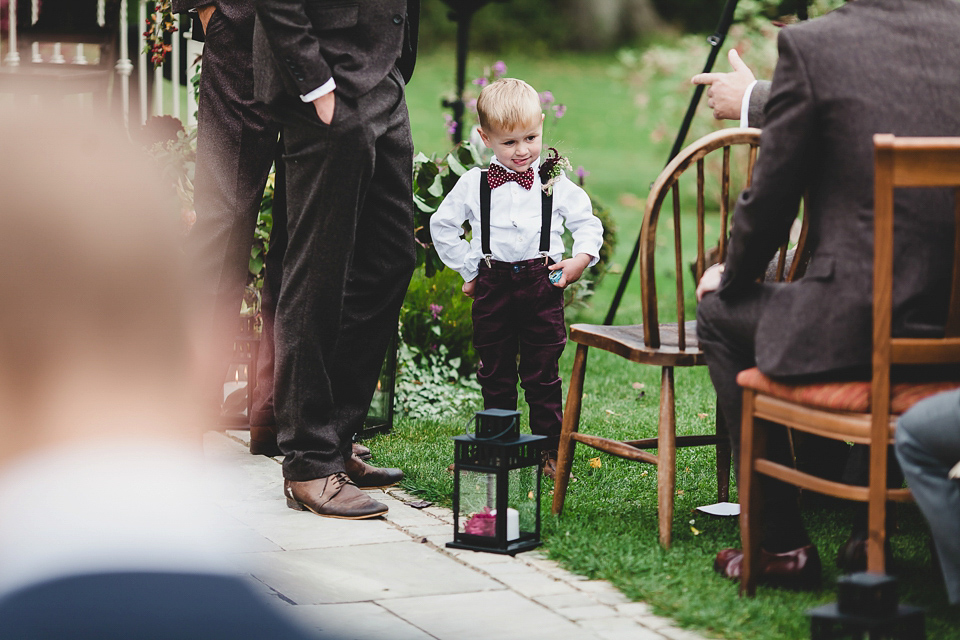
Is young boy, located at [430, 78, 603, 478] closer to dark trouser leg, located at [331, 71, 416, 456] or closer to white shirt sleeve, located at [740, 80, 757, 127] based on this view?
dark trouser leg, located at [331, 71, 416, 456]

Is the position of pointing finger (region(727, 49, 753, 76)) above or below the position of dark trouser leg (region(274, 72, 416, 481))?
above

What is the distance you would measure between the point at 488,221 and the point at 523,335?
14.7 inches

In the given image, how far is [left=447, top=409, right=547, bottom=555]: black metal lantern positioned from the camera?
2791mm

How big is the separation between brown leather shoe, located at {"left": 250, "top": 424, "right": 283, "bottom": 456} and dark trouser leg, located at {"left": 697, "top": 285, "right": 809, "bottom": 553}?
170 centimetres

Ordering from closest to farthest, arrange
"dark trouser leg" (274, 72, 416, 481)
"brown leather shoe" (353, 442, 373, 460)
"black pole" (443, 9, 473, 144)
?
1. "dark trouser leg" (274, 72, 416, 481)
2. "brown leather shoe" (353, 442, 373, 460)
3. "black pole" (443, 9, 473, 144)

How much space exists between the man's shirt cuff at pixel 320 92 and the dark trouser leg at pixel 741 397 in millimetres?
1111

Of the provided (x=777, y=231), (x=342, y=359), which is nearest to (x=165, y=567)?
(x=777, y=231)

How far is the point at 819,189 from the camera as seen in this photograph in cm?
238

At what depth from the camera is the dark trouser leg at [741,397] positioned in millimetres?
2518

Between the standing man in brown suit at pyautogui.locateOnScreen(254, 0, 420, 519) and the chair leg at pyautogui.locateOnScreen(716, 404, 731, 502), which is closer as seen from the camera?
the standing man in brown suit at pyautogui.locateOnScreen(254, 0, 420, 519)

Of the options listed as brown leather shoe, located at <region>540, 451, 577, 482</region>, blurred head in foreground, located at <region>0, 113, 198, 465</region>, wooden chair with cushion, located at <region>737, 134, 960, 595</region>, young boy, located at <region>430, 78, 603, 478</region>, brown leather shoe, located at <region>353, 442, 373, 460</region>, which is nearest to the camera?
blurred head in foreground, located at <region>0, 113, 198, 465</region>

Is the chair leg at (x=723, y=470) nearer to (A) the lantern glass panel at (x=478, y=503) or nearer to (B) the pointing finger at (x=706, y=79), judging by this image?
(A) the lantern glass panel at (x=478, y=503)

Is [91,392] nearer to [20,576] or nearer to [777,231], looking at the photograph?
[20,576]

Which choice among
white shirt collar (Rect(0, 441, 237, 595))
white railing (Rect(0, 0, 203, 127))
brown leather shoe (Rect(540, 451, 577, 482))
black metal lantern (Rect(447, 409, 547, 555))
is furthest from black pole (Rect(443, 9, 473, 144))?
white shirt collar (Rect(0, 441, 237, 595))
